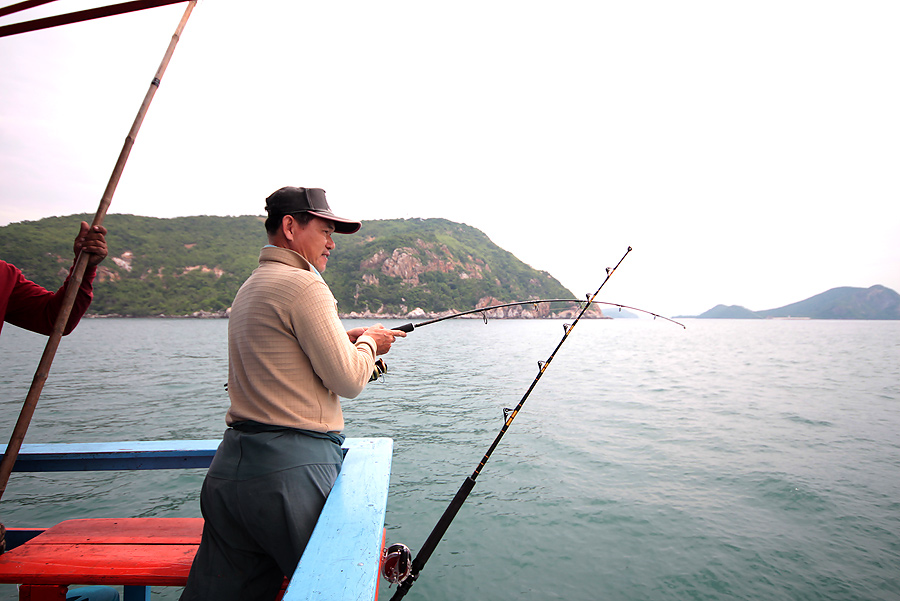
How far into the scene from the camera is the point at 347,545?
153 centimetres

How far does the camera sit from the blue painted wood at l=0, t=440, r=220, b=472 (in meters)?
2.57

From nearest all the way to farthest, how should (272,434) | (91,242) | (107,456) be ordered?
1. (272,434)
2. (91,242)
3. (107,456)

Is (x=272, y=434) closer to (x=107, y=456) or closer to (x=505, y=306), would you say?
(x=107, y=456)

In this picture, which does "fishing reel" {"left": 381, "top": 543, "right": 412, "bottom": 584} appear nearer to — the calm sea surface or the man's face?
the man's face

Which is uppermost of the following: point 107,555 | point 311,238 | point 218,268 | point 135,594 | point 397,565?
point 218,268

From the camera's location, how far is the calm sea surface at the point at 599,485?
455 centimetres

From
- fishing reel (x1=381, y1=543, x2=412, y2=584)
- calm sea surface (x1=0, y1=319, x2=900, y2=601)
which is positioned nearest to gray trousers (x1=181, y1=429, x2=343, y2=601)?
fishing reel (x1=381, y1=543, x2=412, y2=584)

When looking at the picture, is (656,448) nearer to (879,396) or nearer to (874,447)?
(874,447)

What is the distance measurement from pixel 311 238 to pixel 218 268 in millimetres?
111237

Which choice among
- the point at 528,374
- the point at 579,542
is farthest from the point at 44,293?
the point at 528,374

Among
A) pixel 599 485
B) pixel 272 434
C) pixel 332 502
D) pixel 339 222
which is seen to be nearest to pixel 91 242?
pixel 339 222

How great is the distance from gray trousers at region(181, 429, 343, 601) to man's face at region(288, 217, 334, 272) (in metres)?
0.70

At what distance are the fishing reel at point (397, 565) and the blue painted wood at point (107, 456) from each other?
1.14 metres

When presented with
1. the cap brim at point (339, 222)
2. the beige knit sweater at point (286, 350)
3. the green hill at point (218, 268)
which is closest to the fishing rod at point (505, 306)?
the cap brim at point (339, 222)
